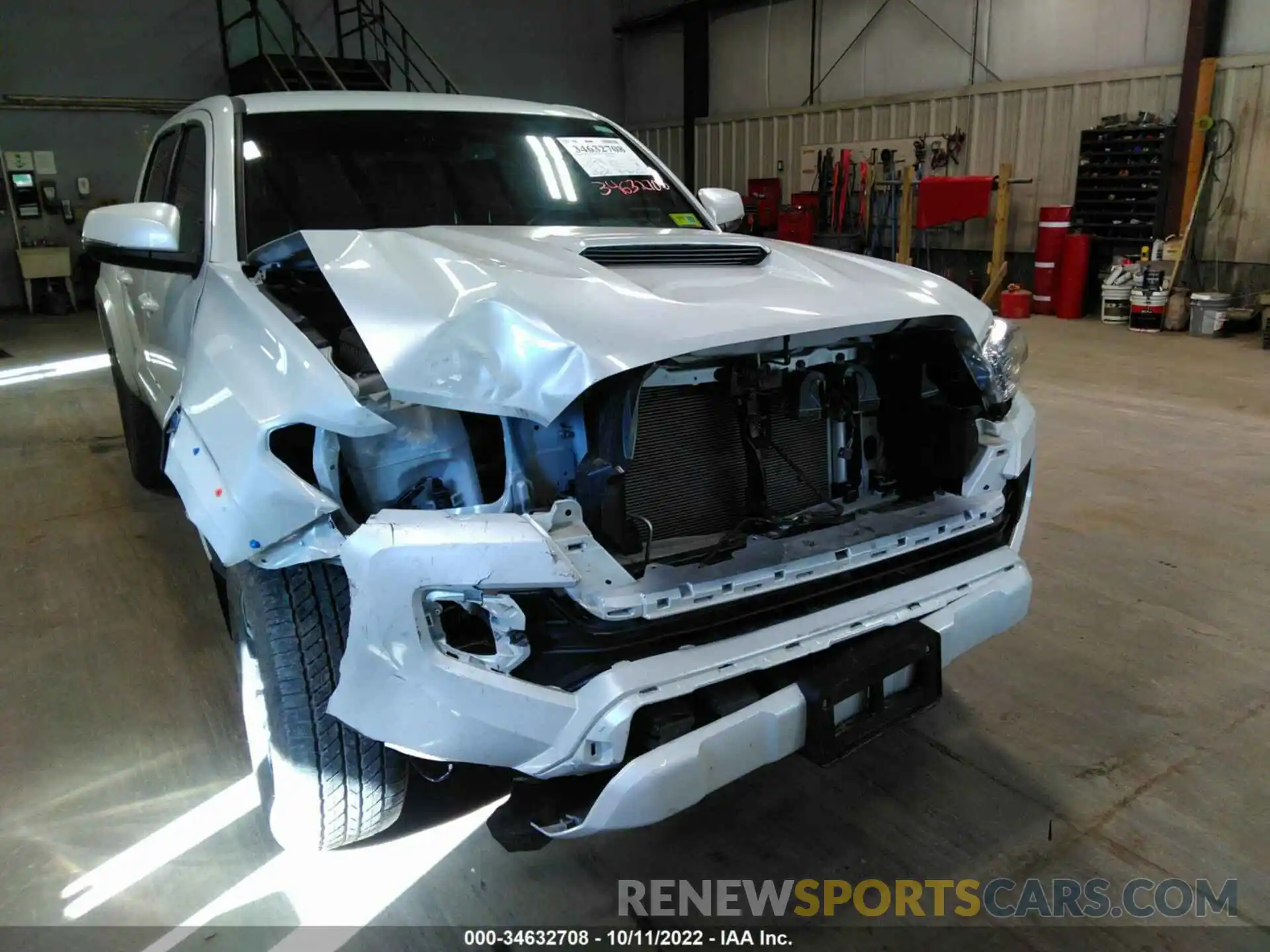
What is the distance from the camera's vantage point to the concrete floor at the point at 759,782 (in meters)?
1.78

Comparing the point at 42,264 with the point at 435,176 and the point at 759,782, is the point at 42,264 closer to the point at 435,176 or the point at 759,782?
the point at 435,176

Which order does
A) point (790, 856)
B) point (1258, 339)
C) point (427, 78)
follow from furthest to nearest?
1. point (427, 78)
2. point (1258, 339)
3. point (790, 856)

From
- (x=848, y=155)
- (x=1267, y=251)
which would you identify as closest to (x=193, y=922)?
(x=1267, y=251)

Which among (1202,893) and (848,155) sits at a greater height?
(848,155)

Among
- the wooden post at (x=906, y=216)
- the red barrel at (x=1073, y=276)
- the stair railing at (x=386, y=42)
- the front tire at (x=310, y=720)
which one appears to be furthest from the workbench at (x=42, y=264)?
the red barrel at (x=1073, y=276)

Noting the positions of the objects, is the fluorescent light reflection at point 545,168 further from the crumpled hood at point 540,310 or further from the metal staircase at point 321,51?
the metal staircase at point 321,51

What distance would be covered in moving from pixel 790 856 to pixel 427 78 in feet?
40.9

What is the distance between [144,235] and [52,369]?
20.1 ft

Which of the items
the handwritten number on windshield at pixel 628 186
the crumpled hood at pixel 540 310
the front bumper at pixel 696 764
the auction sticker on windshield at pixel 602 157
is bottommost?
the front bumper at pixel 696 764

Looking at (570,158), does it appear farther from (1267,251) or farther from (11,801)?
(1267,251)

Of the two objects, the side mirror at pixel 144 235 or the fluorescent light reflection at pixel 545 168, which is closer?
the side mirror at pixel 144 235

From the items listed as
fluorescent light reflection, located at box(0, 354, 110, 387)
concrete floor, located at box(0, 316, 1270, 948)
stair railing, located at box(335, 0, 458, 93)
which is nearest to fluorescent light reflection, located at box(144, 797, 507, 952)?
concrete floor, located at box(0, 316, 1270, 948)

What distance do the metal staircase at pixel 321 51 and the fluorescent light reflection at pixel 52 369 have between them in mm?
3524

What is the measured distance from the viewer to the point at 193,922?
5.64 ft
